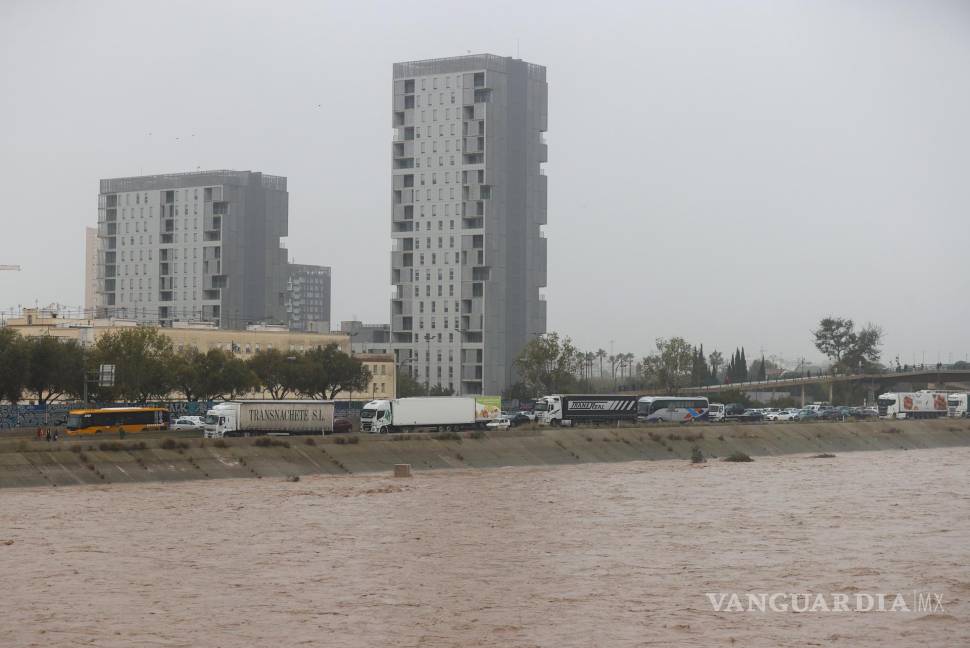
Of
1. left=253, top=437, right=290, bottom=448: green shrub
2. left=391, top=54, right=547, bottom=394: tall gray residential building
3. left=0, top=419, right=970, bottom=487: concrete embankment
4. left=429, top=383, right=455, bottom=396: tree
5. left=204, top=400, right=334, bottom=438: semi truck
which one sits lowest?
left=0, top=419, right=970, bottom=487: concrete embankment

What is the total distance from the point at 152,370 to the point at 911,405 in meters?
84.7

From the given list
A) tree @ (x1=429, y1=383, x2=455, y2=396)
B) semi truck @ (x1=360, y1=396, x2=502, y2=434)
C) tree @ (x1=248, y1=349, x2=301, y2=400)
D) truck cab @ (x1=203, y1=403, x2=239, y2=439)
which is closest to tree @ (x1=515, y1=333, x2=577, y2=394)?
tree @ (x1=429, y1=383, x2=455, y2=396)

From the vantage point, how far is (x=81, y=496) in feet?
202

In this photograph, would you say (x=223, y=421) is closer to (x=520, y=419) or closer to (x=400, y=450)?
(x=400, y=450)

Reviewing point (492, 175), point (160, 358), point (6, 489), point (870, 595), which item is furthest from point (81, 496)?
point (492, 175)

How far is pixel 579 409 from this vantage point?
11450 cm

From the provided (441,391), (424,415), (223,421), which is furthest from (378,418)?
(441,391)

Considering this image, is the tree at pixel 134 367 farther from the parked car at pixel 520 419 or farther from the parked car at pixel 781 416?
the parked car at pixel 781 416

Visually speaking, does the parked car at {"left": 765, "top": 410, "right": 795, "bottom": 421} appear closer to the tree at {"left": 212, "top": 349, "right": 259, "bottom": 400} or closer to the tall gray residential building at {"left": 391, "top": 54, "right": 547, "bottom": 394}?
the tall gray residential building at {"left": 391, "top": 54, "right": 547, "bottom": 394}

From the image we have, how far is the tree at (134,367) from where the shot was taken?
375 ft

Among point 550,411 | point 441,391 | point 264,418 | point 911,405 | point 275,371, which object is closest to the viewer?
point 264,418

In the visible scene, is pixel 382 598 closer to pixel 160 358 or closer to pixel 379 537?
pixel 379 537

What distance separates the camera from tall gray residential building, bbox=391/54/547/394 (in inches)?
7323

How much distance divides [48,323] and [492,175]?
2544 inches
